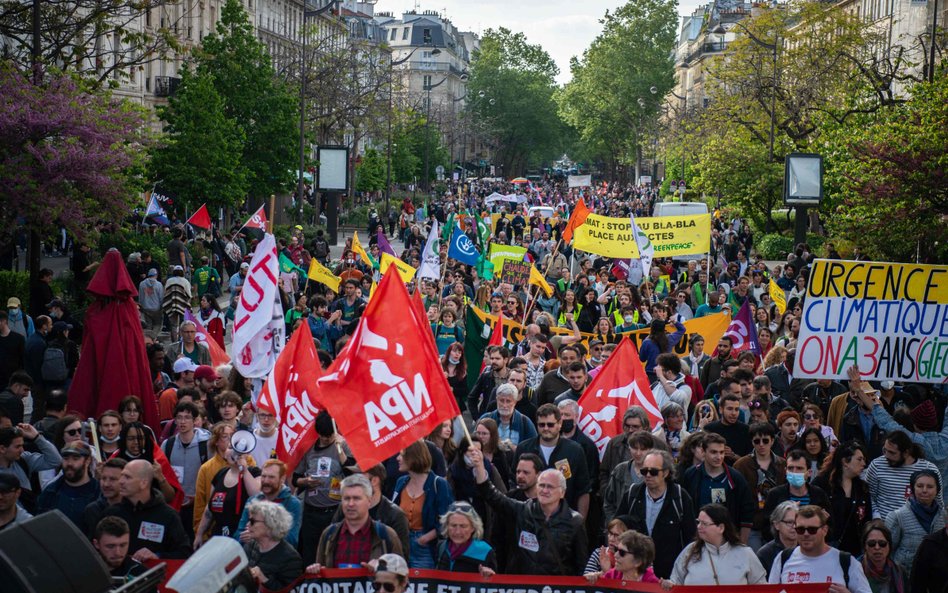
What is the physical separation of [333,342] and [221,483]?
8.23 m

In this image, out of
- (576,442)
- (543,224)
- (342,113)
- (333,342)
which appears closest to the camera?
(576,442)

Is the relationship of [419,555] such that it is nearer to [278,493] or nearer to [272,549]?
[278,493]

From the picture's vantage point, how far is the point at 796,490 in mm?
8266

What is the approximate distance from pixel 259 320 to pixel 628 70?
9344 cm

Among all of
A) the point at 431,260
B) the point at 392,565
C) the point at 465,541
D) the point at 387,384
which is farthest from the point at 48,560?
the point at 431,260

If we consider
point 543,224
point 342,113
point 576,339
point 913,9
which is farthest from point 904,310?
point 913,9

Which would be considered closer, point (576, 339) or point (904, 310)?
point (904, 310)

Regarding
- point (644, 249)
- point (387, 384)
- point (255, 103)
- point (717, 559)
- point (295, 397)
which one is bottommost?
point (717, 559)

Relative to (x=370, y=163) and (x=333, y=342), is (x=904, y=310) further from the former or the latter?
(x=370, y=163)

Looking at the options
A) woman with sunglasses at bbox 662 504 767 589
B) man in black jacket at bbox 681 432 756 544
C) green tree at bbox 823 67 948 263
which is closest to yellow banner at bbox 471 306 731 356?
man in black jacket at bbox 681 432 756 544

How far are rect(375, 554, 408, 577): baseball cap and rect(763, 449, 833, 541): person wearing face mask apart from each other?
295 centimetres

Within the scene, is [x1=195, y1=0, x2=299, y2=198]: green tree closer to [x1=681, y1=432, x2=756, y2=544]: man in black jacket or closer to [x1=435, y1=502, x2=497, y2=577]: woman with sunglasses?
[x1=681, y1=432, x2=756, y2=544]: man in black jacket

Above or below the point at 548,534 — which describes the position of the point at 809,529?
above

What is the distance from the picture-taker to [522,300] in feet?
64.7
